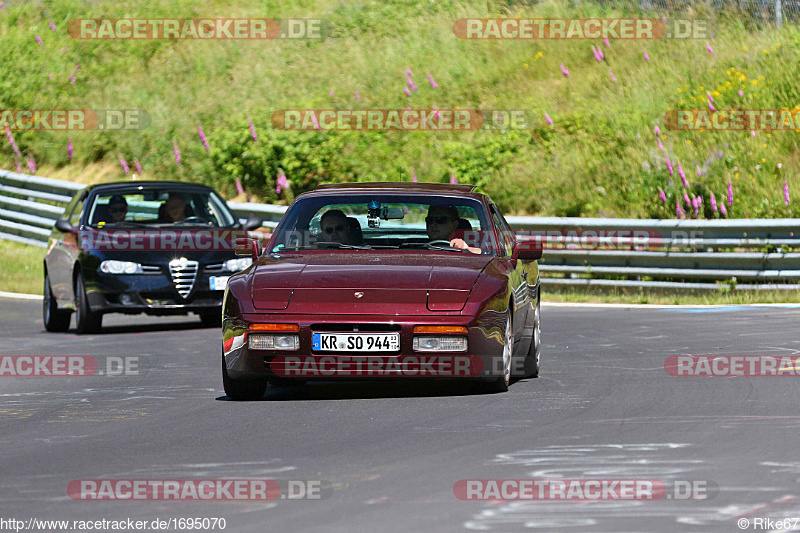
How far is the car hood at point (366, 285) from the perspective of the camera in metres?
10.1

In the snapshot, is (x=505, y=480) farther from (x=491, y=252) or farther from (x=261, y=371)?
(x=491, y=252)

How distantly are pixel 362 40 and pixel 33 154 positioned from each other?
7.63 meters

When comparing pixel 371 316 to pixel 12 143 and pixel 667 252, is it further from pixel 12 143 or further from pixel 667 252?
pixel 12 143

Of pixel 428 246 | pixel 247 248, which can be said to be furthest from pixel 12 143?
pixel 428 246

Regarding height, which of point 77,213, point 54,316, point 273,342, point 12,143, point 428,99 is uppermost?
point 428,99

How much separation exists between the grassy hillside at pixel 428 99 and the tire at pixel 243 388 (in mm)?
13219

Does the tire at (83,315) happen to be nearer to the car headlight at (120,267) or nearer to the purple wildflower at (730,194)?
the car headlight at (120,267)

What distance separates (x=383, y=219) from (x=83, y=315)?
20.6ft

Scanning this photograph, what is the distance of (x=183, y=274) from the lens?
1686 cm

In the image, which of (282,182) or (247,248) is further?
(282,182)

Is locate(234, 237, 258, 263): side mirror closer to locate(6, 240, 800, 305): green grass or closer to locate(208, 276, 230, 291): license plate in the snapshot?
locate(208, 276, 230, 291): license plate

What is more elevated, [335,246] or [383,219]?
[383,219]

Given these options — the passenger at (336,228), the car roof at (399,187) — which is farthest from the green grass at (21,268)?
the passenger at (336,228)

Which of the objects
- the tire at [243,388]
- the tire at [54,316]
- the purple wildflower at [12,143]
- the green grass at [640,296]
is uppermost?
→ the purple wildflower at [12,143]
